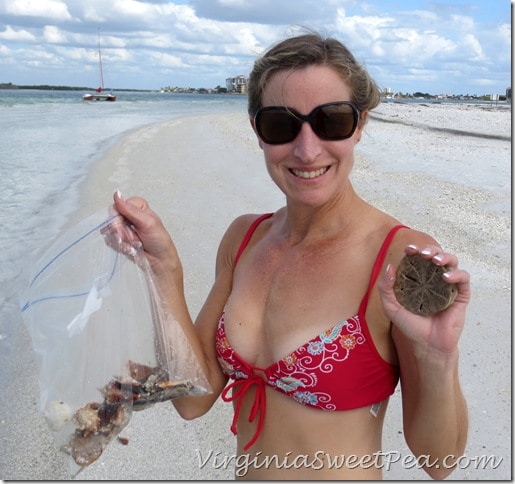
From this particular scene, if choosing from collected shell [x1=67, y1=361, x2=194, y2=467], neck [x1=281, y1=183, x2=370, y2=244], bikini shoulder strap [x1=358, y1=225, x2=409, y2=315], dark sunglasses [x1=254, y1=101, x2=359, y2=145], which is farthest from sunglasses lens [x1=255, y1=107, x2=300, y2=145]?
collected shell [x1=67, y1=361, x2=194, y2=467]

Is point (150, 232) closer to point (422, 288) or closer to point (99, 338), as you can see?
point (99, 338)

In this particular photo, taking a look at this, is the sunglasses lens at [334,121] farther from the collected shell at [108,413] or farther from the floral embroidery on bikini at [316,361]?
the collected shell at [108,413]

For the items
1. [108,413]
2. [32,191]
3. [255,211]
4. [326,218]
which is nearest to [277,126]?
[326,218]

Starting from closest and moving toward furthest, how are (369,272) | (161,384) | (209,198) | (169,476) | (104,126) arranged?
(369,272)
(161,384)
(169,476)
(209,198)
(104,126)

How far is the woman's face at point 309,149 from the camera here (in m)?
1.84

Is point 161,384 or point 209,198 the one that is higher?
point 161,384

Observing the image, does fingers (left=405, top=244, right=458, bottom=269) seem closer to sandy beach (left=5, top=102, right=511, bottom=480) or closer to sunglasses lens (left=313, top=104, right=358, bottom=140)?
sunglasses lens (left=313, top=104, right=358, bottom=140)

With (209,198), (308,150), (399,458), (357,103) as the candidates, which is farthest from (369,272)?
(209,198)

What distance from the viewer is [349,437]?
1843mm

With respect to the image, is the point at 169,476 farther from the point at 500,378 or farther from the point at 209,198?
the point at 209,198

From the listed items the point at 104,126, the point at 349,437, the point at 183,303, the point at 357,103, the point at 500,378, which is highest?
the point at 357,103

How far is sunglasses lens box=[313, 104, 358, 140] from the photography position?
183 centimetres

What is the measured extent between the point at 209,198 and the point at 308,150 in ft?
24.4

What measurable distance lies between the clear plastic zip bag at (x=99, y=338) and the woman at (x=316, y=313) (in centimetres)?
Result: 8
